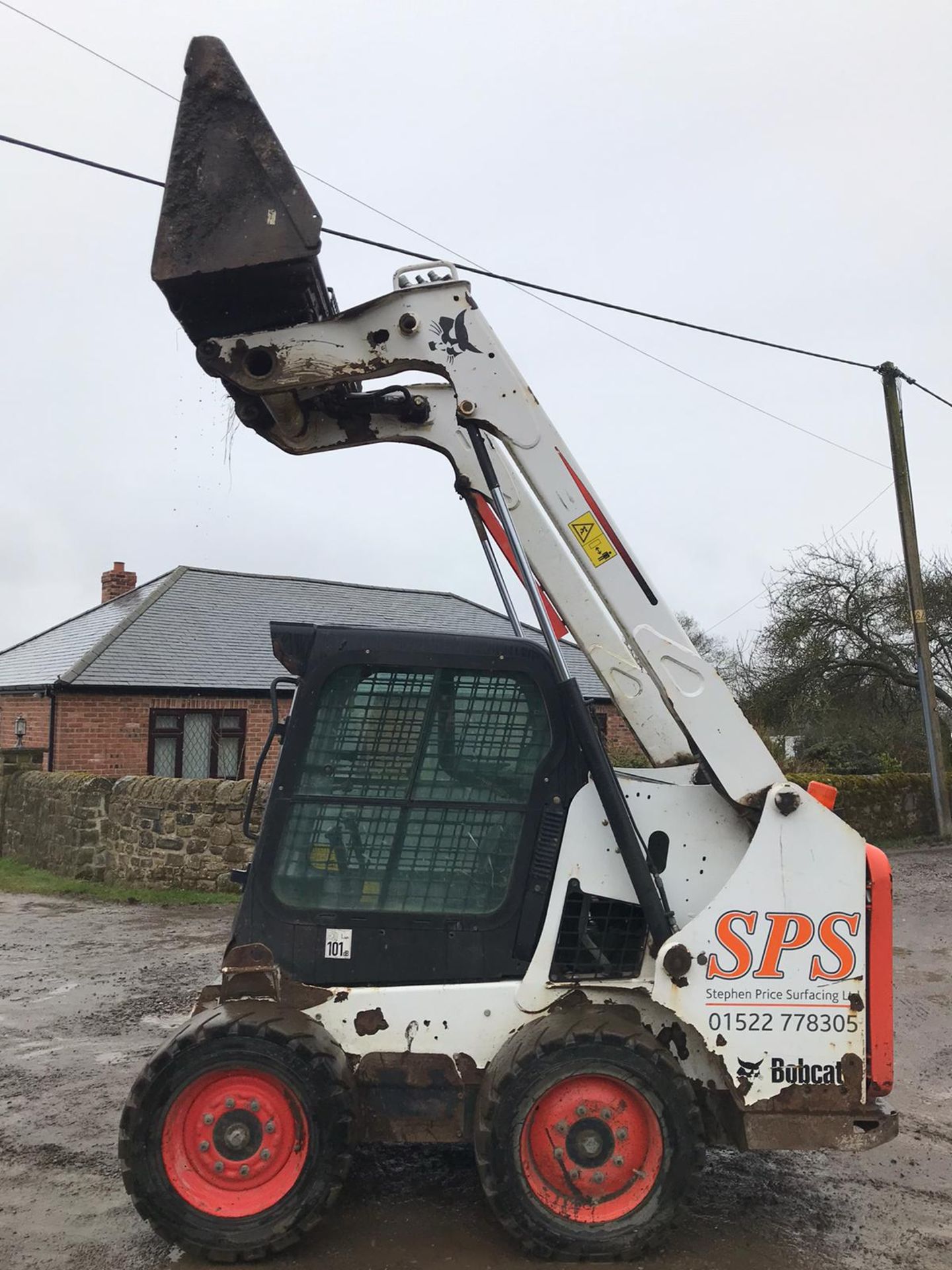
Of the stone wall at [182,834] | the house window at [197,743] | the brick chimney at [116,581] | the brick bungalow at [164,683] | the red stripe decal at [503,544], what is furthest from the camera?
the brick chimney at [116,581]

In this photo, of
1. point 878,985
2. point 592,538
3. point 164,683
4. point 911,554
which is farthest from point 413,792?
point 164,683

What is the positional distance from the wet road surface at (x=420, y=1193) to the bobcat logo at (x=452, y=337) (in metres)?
3.33

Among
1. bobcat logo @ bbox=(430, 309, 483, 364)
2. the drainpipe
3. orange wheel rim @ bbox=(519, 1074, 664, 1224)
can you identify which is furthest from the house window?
orange wheel rim @ bbox=(519, 1074, 664, 1224)

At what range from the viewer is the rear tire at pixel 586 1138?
3.65 m

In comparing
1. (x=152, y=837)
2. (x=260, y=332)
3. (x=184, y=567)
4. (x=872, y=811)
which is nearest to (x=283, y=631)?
(x=260, y=332)

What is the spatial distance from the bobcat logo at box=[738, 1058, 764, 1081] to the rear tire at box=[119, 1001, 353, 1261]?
4.63ft

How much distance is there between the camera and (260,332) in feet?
13.5

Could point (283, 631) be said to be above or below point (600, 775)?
above

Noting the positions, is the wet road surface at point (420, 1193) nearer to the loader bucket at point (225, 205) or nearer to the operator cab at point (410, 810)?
the operator cab at point (410, 810)

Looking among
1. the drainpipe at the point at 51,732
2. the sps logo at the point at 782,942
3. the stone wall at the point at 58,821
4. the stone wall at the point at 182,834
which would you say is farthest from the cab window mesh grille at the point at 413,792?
the drainpipe at the point at 51,732

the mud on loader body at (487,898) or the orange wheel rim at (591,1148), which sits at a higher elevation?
the mud on loader body at (487,898)

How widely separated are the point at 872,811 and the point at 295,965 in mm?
15936

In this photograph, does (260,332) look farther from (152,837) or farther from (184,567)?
(184,567)

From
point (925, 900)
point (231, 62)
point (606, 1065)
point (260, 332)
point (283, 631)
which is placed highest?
point (231, 62)
